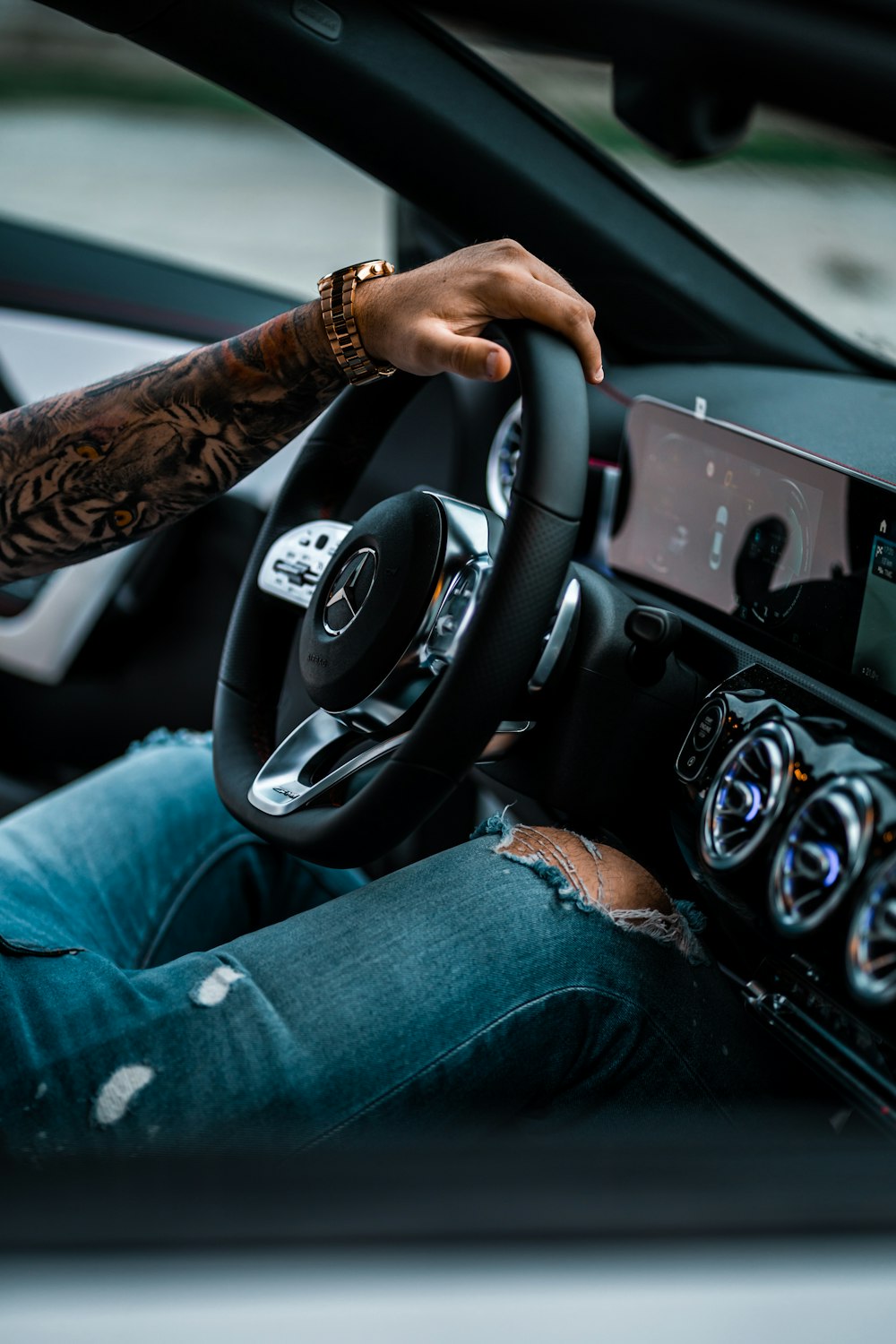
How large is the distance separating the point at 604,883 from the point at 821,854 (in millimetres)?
219

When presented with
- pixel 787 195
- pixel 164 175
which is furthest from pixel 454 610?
pixel 164 175

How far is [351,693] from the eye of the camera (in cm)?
96

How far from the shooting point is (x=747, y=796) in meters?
0.90

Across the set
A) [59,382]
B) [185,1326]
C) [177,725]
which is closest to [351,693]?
[185,1326]

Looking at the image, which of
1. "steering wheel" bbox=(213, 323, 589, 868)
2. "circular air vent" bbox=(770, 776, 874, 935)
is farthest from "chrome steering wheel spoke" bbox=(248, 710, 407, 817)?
"circular air vent" bbox=(770, 776, 874, 935)

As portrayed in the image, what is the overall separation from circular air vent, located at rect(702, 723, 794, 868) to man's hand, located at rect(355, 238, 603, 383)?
0.98 ft

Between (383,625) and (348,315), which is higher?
(348,315)

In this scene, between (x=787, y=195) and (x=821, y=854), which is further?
(x=787, y=195)

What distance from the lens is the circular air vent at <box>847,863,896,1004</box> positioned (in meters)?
0.72

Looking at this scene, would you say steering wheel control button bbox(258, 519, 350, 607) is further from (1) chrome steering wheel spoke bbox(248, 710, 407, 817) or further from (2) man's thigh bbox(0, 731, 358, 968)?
(2) man's thigh bbox(0, 731, 358, 968)

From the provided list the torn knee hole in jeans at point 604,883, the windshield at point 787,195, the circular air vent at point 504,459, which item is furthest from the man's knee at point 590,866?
the windshield at point 787,195

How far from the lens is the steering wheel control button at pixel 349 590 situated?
3.21 feet

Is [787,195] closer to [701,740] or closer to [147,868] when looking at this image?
[701,740]

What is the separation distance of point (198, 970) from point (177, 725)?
963 millimetres
